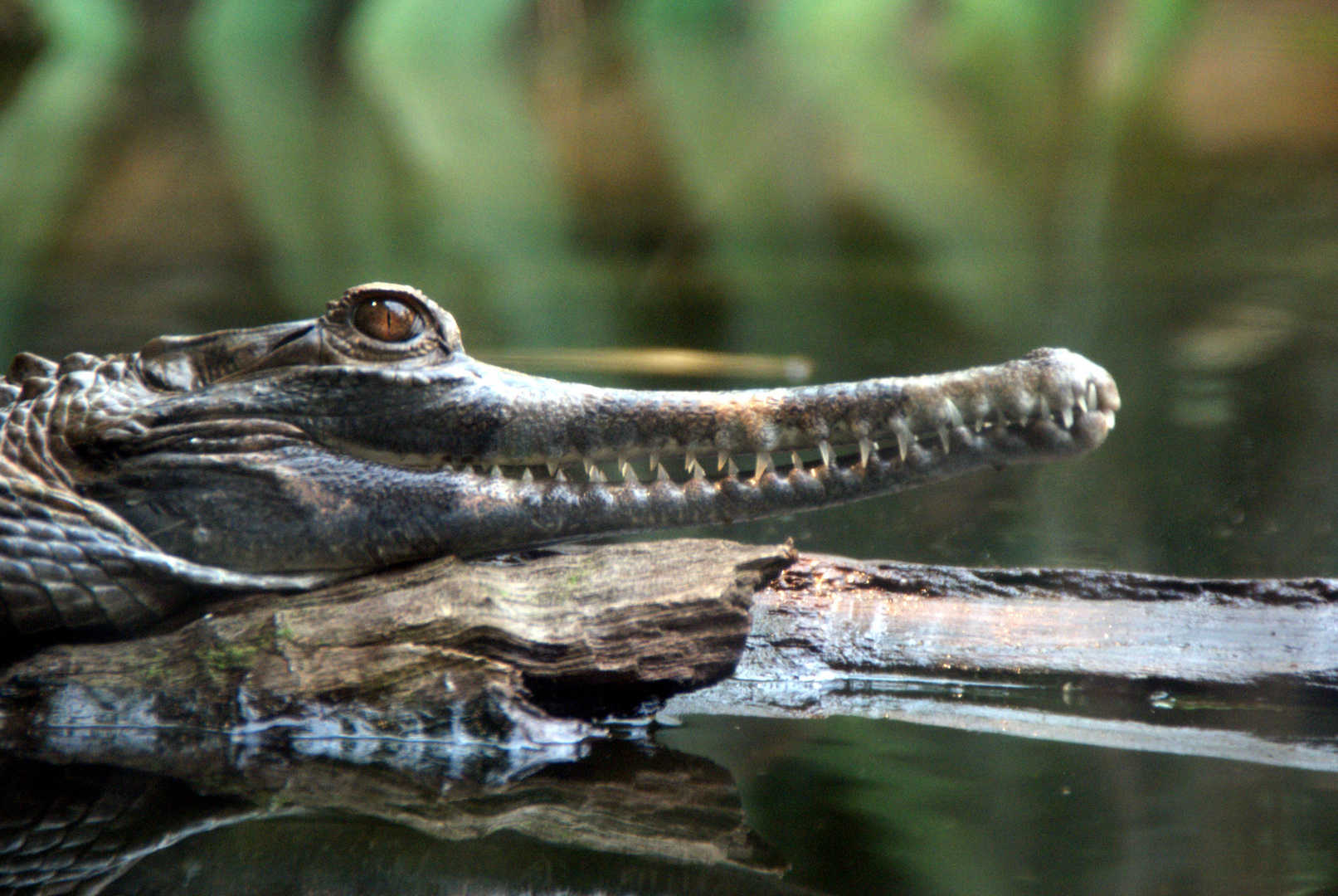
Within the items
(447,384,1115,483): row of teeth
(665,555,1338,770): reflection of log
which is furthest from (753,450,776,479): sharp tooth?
(665,555,1338,770): reflection of log

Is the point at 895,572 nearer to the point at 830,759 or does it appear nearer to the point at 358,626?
the point at 830,759

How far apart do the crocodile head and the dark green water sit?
0.59m

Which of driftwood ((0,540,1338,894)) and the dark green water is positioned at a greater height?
the dark green water

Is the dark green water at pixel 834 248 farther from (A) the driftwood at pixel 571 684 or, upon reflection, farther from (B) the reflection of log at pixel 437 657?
(B) the reflection of log at pixel 437 657

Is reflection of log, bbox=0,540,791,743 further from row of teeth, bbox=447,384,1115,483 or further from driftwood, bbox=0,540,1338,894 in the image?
row of teeth, bbox=447,384,1115,483

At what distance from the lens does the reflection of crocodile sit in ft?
8.62

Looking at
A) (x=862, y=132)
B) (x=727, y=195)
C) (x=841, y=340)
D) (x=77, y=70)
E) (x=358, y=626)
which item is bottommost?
(x=358, y=626)

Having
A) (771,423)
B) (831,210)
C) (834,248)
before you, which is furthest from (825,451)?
(831,210)

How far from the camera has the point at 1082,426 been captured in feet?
8.59

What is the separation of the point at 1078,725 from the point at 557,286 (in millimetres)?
8548

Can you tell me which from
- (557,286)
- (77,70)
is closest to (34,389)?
(557,286)

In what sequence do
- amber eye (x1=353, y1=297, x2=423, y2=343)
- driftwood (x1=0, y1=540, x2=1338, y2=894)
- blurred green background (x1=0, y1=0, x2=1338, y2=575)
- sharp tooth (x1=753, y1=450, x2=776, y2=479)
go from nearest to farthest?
driftwood (x1=0, y1=540, x2=1338, y2=894) → sharp tooth (x1=753, y1=450, x2=776, y2=479) → amber eye (x1=353, y1=297, x2=423, y2=343) → blurred green background (x1=0, y1=0, x2=1338, y2=575)

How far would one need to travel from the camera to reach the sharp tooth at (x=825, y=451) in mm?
2646

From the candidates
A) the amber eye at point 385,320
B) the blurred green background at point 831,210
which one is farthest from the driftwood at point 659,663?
the blurred green background at point 831,210
